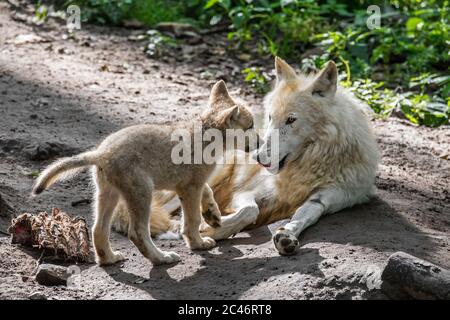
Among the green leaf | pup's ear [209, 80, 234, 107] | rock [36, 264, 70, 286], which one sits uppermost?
pup's ear [209, 80, 234, 107]

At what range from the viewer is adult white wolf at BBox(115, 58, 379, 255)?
582 cm

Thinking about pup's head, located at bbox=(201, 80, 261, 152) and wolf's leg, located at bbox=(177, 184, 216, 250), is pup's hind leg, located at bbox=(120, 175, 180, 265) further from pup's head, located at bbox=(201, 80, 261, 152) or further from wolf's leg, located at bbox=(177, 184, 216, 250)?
pup's head, located at bbox=(201, 80, 261, 152)

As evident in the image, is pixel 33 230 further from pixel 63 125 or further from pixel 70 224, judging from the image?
pixel 63 125

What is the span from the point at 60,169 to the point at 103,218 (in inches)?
20.9

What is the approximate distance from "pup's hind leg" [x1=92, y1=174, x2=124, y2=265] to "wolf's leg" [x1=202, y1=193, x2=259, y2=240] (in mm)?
953

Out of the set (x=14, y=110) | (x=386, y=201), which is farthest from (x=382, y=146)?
(x=14, y=110)

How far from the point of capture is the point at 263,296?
4297 millimetres

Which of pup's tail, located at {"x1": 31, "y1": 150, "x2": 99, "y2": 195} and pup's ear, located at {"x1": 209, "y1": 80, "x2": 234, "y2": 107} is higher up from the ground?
pup's ear, located at {"x1": 209, "y1": 80, "x2": 234, "y2": 107}

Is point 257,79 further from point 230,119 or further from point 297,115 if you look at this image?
point 230,119

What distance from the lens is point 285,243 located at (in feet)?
16.2

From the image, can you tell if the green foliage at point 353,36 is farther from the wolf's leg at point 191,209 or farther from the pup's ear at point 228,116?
the wolf's leg at point 191,209

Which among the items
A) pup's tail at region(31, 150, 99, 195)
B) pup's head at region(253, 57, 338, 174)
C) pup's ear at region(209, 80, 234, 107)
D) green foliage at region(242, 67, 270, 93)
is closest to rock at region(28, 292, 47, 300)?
pup's tail at region(31, 150, 99, 195)

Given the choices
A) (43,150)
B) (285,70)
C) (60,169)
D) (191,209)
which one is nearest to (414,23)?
(285,70)

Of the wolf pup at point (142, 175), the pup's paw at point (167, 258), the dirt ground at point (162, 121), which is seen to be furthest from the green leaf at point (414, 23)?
the pup's paw at point (167, 258)
